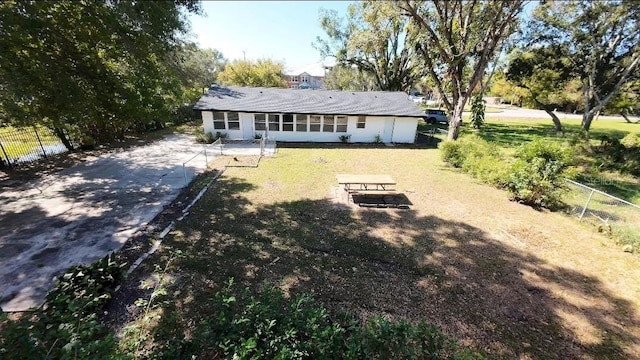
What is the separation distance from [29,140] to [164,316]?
613 inches

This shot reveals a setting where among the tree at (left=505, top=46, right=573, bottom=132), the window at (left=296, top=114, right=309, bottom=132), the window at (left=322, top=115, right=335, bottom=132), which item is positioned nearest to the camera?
the window at (left=296, top=114, right=309, bottom=132)

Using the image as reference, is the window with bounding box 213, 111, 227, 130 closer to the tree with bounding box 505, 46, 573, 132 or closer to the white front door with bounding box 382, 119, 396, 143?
the white front door with bounding box 382, 119, 396, 143

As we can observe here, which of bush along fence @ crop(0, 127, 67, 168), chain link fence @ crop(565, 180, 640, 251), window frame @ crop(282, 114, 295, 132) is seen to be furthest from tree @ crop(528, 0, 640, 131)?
bush along fence @ crop(0, 127, 67, 168)

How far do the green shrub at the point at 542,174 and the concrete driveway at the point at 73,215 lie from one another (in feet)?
41.5

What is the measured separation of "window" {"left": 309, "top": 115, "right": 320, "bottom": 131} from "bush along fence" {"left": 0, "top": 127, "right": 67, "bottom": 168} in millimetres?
13772

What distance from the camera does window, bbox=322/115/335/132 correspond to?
18.9 metres

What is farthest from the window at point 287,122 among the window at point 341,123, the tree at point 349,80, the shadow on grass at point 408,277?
the tree at point 349,80

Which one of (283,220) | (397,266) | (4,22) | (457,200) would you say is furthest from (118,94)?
(457,200)

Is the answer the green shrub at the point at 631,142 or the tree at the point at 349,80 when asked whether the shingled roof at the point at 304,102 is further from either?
the tree at the point at 349,80

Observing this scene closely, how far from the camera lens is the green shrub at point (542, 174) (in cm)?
941

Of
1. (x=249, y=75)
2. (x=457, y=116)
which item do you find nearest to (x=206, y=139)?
(x=457, y=116)

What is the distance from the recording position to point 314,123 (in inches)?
746

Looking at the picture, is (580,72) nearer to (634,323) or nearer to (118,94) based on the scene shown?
(634,323)

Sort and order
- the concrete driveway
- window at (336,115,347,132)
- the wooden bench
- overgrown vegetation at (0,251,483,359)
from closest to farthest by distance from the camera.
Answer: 1. overgrown vegetation at (0,251,483,359)
2. the concrete driveway
3. the wooden bench
4. window at (336,115,347,132)
